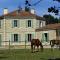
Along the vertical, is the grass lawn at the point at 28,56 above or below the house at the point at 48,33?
below

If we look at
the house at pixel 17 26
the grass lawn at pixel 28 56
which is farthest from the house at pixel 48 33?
the grass lawn at pixel 28 56

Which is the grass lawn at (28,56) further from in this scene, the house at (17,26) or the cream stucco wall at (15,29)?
the cream stucco wall at (15,29)

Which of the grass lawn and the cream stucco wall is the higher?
the cream stucco wall

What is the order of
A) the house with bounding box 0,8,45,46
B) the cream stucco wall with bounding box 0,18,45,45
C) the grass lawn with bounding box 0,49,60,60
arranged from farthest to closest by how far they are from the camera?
the cream stucco wall with bounding box 0,18,45,45 → the house with bounding box 0,8,45,46 → the grass lawn with bounding box 0,49,60,60

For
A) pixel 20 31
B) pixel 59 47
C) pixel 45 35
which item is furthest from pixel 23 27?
pixel 59 47

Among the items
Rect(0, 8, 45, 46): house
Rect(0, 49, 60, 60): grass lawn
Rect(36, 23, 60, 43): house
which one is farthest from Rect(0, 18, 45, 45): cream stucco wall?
Rect(0, 49, 60, 60): grass lawn

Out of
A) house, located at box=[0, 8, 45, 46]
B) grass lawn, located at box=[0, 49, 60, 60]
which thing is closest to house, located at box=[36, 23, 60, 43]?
house, located at box=[0, 8, 45, 46]

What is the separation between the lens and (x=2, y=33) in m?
62.7

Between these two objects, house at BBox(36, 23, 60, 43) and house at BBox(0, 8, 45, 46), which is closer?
house at BBox(36, 23, 60, 43)

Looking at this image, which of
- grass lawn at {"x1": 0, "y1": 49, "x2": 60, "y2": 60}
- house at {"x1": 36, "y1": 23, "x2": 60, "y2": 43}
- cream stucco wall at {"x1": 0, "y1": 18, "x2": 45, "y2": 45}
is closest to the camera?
grass lawn at {"x1": 0, "y1": 49, "x2": 60, "y2": 60}

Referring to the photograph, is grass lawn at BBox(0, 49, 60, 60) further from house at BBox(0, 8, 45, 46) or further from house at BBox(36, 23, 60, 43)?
house at BBox(0, 8, 45, 46)

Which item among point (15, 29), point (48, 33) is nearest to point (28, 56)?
point (48, 33)

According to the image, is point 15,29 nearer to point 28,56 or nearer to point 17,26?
point 17,26

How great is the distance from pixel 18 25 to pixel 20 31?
120 cm
